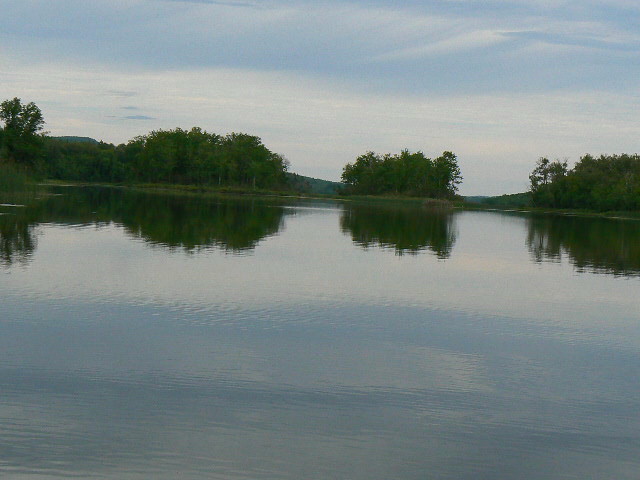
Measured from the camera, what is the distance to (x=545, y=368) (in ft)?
41.3

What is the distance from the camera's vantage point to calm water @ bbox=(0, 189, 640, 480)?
27.9ft

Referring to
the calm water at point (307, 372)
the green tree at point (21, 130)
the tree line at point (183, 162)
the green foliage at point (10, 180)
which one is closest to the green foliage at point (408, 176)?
the tree line at point (183, 162)

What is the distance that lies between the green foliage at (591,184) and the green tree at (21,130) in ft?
262

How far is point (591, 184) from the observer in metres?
123

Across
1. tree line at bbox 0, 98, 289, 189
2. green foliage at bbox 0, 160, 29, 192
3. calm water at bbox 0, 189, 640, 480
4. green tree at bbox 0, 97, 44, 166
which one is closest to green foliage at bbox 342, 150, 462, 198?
tree line at bbox 0, 98, 289, 189

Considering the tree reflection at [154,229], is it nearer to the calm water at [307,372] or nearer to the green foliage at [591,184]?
the calm water at [307,372]

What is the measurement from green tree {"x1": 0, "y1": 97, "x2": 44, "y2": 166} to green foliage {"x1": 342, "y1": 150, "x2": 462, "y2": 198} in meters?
70.6

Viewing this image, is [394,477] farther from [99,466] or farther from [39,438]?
[39,438]

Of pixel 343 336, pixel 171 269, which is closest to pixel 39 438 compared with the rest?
pixel 343 336

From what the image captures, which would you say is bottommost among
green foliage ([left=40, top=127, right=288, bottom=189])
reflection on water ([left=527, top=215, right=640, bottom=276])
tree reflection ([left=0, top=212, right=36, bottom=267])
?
reflection on water ([left=527, top=215, right=640, bottom=276])

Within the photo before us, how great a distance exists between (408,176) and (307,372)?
461 feet

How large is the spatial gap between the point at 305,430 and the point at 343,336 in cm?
506

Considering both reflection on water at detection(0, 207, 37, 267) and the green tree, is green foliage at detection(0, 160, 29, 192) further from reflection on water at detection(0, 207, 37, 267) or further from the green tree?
the green tree

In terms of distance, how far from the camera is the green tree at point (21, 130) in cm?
9581
